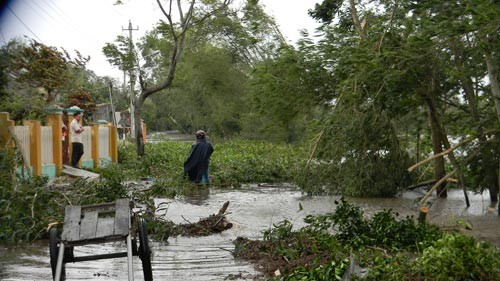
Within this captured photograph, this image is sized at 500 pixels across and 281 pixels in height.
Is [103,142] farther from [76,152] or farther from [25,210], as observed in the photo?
[25,210]

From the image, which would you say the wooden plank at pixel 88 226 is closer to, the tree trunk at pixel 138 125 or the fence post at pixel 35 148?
the fence post at pixel 35 148

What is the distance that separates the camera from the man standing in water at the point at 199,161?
18.3 m

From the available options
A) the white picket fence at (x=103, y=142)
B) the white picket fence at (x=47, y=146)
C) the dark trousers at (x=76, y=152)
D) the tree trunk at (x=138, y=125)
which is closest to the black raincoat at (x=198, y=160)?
the dark trousers at (x=76, y=152)

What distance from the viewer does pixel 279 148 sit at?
95.0 ft

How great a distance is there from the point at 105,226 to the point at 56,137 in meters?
11.7

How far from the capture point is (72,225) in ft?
19.6

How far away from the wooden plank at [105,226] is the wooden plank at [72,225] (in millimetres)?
194

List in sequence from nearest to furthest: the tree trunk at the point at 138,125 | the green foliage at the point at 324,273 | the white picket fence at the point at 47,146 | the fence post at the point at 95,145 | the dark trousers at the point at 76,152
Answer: the green foliage at the point at 324,273 → the white picket fence at the point at 47,146 → the dark trousers at the point at 76,152 → the fence post at the point at 95,145 → the tree trunk at the point at 138,125

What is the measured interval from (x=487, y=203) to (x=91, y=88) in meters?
30.9

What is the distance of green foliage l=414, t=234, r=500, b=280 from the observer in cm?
573

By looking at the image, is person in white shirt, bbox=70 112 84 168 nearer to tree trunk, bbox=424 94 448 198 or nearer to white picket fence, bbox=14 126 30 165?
white picket fence, bbox=14 126 30 165

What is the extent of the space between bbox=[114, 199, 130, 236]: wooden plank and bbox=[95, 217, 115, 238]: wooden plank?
0.05 meters

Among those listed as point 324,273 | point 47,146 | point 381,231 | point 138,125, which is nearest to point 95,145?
point 138,125

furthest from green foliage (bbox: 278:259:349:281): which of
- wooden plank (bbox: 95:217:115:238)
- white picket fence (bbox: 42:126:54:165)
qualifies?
white picket fence (bbox: 42:126:54:165)
